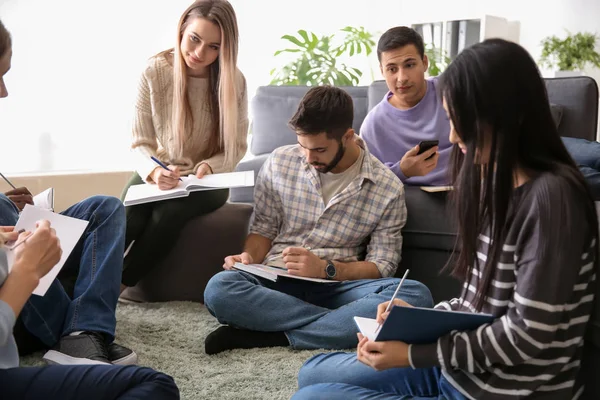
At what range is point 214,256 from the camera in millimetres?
2387

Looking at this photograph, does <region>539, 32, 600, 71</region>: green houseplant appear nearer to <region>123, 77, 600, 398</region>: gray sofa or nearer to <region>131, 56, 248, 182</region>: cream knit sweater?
<region>123, 77, 600, 398</region>: gray sofa

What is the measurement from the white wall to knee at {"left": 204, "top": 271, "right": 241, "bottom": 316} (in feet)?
5.94

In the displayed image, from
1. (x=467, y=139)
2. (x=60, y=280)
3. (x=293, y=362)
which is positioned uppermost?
(x=467, y=139)

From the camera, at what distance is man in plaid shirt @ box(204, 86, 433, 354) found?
1941 millimetres

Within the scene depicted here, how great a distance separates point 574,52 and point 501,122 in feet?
10.5

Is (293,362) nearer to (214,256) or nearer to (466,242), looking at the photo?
(214,256)

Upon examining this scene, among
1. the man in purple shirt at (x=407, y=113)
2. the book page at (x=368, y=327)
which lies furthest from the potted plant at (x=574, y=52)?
the book page at (x=368, y=327)

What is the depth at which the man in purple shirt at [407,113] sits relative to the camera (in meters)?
2.48

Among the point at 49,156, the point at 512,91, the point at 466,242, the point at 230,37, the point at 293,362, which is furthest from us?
the point at 49,156

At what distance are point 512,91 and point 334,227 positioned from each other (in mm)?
1105

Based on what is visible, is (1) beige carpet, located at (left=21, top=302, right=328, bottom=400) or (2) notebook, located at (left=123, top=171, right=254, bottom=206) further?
(2) notebook, located at (left=123, top=171, right=254, bottom=206)

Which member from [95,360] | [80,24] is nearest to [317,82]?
[80,24]

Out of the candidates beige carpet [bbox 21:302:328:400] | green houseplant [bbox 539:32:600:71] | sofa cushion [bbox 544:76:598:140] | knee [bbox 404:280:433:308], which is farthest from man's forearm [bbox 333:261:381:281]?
green houseplant [bbox 539:32:600:71]

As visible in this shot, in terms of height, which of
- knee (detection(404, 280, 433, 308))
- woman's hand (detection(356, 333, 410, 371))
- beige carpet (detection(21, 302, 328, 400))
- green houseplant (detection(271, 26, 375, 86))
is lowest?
beige carpet (detection(21, 302, 328, 400))
